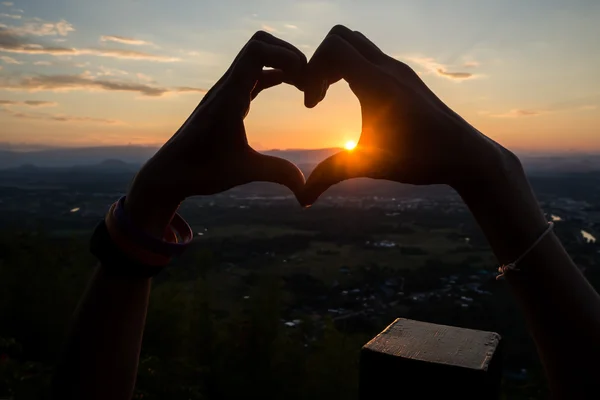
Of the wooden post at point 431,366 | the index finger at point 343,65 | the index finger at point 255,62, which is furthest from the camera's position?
the index finger at point 255,62

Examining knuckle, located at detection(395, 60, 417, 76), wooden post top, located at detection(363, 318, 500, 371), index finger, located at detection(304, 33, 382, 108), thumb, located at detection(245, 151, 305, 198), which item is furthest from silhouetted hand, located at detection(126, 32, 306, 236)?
wooden post top, located at detection(363, 318, 500, 371)

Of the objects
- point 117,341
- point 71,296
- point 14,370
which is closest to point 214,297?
point 71,296

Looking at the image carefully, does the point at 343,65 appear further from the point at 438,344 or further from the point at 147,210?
the point at 438,344

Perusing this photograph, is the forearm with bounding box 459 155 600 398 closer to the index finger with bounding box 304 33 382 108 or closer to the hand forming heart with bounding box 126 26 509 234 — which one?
the hand forming heart with bounding box 126 26 509 234

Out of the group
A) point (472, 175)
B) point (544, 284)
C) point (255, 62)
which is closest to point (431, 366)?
point (544, 284)

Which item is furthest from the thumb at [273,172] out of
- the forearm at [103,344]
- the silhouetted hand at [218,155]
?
the forearm at [103,344]

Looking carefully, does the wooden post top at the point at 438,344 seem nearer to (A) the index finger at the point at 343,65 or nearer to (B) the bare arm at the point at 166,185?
(B) the bare arm at the point at 166,185

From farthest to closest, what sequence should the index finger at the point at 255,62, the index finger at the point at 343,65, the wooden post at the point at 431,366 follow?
1. the index finger at the point at 255,62
2. the index finger at the point at 343,65
3. the wooden post at the point at 431,366
